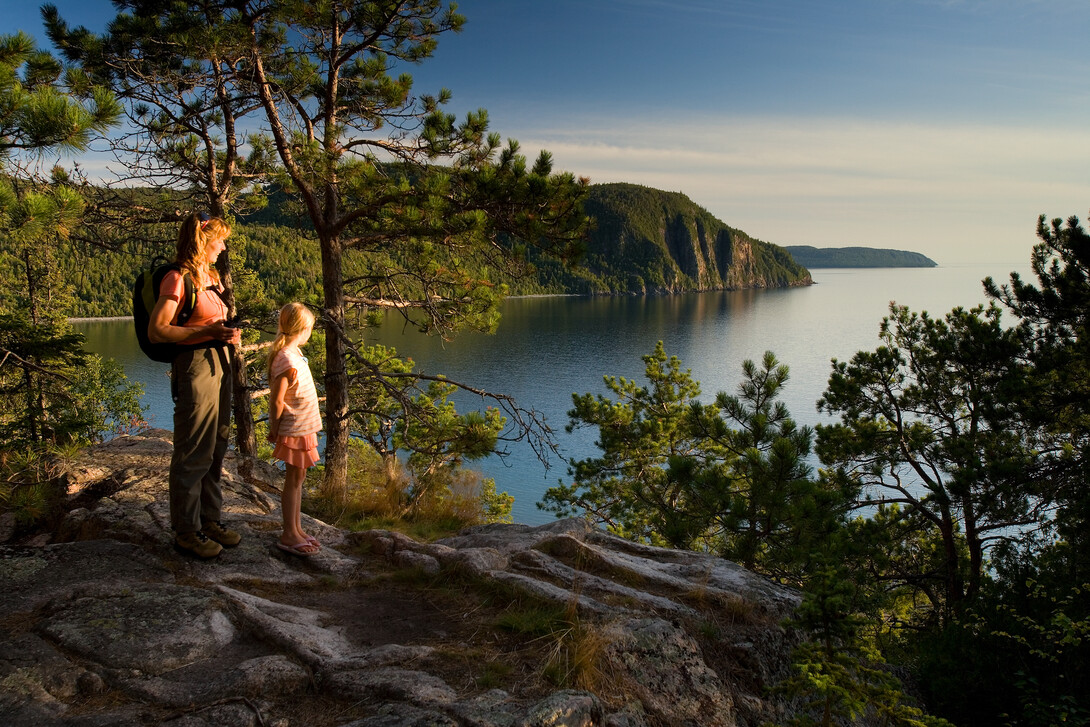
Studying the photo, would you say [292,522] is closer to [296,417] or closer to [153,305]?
[296,417]

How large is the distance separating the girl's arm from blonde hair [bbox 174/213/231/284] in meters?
0.69

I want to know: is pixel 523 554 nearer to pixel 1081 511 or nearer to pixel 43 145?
pixel 43 145

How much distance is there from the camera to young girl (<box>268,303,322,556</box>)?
12.3 ft

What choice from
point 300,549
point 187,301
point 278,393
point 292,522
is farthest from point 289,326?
point 300,549

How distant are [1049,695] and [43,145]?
7050mm

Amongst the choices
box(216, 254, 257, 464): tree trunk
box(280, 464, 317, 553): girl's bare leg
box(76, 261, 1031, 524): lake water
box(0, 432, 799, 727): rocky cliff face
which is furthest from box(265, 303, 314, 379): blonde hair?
box(76, 261, 1031, 524): lake water

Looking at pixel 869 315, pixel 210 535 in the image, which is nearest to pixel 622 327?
pixel 869 315

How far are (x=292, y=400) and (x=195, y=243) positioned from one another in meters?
1.04

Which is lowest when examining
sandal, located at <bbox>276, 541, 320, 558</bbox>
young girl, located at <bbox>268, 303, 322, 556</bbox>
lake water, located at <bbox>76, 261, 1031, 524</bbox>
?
lake water, located at <bbox>76, 261, 1031, 524</bbox>

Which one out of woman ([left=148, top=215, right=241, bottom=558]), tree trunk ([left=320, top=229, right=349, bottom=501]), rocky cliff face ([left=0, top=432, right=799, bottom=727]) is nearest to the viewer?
rocky cliff face ([left=0, top=432, right=799, bottom=727])

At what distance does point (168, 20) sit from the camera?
20.0 feet

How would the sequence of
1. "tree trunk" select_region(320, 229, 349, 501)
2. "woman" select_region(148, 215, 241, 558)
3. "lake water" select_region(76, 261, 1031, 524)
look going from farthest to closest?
"lake water" select_region(76, 261, 1031, 524)
"tree trunk" select_region(320, 229, 349, 501)
"woman" select_region(148, 215, 241, 558)

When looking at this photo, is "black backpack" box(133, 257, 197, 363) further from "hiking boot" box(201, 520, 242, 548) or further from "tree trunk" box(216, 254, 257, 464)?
"tree trunk" box(216, 254, 257, 464)

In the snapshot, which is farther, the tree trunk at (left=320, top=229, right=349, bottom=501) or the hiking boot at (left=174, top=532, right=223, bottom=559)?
the tree trunk at (left=320, top=229, right=349, bottom=501)
